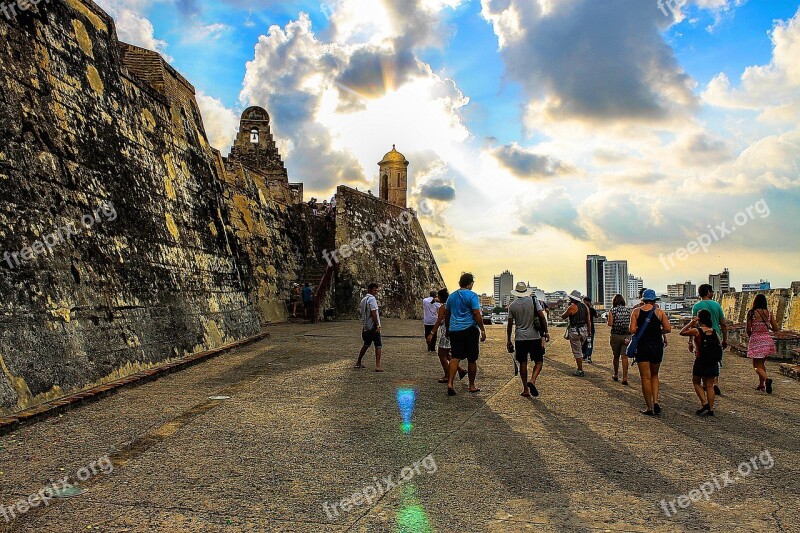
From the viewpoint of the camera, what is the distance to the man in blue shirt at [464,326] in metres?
8.48

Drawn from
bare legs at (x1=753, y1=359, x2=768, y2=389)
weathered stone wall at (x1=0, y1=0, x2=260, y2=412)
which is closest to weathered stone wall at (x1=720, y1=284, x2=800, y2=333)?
bare legs at (x1=753, y1=359, x2=768, y2=389)

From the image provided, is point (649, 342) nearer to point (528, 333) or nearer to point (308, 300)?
point (528, 333)

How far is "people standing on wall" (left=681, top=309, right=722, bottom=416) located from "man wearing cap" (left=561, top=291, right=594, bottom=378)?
3.21 m

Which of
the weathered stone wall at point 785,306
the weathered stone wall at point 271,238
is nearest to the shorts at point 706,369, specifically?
the weathered stone wall at point 785,306

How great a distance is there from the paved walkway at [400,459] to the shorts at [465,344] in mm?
570

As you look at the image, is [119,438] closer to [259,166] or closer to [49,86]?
[49,86]

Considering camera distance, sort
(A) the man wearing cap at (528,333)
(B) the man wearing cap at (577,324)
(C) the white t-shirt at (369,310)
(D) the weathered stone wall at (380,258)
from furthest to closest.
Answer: (D) the weathered stone wall at (380,258) < (B) the man wearing cap at (577,324) < (C) the white t-shirt at (369,310) < (A) the man wearing cap at (528,333)

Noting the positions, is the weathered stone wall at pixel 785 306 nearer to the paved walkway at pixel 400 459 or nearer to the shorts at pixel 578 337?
the shorts at pixel 578 337

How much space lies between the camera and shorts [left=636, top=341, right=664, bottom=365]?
7.45 metres

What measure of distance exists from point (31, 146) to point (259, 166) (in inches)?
995

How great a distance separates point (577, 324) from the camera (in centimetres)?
1123

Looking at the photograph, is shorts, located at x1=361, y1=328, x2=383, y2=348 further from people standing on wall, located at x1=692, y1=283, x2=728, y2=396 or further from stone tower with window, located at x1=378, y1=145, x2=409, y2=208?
stone tower with window, located at x1=378, y1=145, x2=409, y2=208

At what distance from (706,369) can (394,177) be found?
38.1 metres

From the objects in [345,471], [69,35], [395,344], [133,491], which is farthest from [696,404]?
[69,35]
